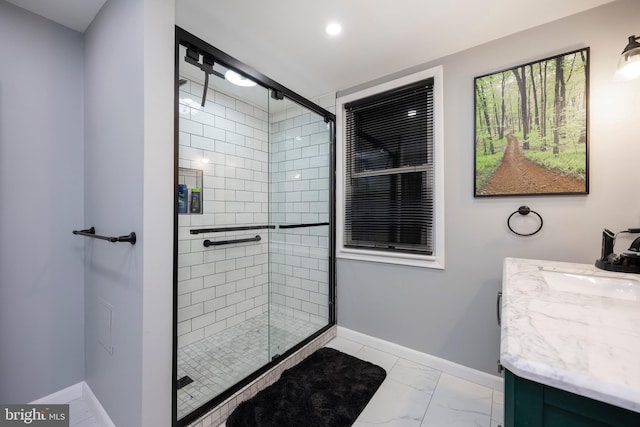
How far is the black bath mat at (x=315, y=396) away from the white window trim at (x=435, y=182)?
0.88 m

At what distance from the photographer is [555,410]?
53 cm

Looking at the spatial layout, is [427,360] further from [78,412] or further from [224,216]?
[78,412]

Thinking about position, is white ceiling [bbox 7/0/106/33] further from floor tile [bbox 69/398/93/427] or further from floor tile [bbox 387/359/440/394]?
floor tile [bbox 387/359/440/394]

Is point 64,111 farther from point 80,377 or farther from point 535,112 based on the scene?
point 535,112

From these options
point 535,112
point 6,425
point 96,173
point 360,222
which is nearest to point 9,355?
point 6,425

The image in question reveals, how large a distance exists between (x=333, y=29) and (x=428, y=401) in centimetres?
252

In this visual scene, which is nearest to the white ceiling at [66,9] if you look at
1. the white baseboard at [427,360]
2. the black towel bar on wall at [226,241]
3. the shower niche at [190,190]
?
the shower niche at [190,190]

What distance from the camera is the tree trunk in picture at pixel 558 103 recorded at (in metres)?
1.53

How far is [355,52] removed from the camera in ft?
6.24

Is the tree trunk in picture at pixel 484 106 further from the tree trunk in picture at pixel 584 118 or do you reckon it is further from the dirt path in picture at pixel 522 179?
the tree trunk in picture at pixel 584 118

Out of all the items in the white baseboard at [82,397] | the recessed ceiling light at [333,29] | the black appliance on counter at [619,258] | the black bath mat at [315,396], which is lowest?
the black bath mat at [315,396]

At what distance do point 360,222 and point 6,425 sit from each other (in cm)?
253

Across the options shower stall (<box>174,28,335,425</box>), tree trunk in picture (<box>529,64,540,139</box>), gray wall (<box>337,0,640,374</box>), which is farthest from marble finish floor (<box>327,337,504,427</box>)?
tree trunk in picture (<box>529,64,540,139</box>)

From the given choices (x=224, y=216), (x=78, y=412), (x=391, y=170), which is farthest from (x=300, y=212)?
(x=78, y=412)
